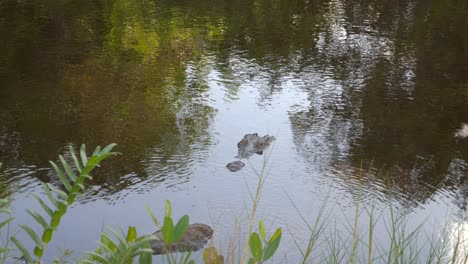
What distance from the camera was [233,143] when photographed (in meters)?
4.25

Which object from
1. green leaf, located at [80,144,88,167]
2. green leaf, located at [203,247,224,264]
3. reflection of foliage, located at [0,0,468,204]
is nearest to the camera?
green leaf, located at [80,144,88,167]

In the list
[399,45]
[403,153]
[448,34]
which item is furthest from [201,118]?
[448,34]

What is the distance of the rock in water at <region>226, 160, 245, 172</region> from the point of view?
153 inches

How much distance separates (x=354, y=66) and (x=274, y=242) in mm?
4947

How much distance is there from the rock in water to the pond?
0.04 metres

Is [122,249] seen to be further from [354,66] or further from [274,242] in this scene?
[354,66]

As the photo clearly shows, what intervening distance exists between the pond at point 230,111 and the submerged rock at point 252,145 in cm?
4

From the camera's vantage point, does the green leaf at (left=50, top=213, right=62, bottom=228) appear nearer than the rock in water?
Yes

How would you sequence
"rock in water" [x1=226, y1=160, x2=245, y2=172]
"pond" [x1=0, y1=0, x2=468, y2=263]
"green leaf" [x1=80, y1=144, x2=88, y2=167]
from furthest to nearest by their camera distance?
"rock in water" [x1=226, y1=160, x2=245, y2=172]
"pond" [x1=0, y1=0, x2=468, y2=263]
"green leaf" [x1=80, y1=144, x2=88, y2=167]

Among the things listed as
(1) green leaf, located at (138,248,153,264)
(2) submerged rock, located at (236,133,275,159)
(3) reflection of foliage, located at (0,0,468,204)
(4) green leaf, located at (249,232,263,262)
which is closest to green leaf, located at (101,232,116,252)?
(1) green leaf, located at (138,248,153,264)

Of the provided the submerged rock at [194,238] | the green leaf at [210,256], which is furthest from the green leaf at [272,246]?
the submerged rock at [194,238]

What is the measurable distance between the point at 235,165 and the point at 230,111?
36.2 inches

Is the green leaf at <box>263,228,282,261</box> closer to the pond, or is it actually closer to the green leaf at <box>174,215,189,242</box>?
the green leaf at <box>174,215,189,242</box>

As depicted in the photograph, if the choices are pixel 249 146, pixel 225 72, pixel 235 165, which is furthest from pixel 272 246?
pixel 225 72
